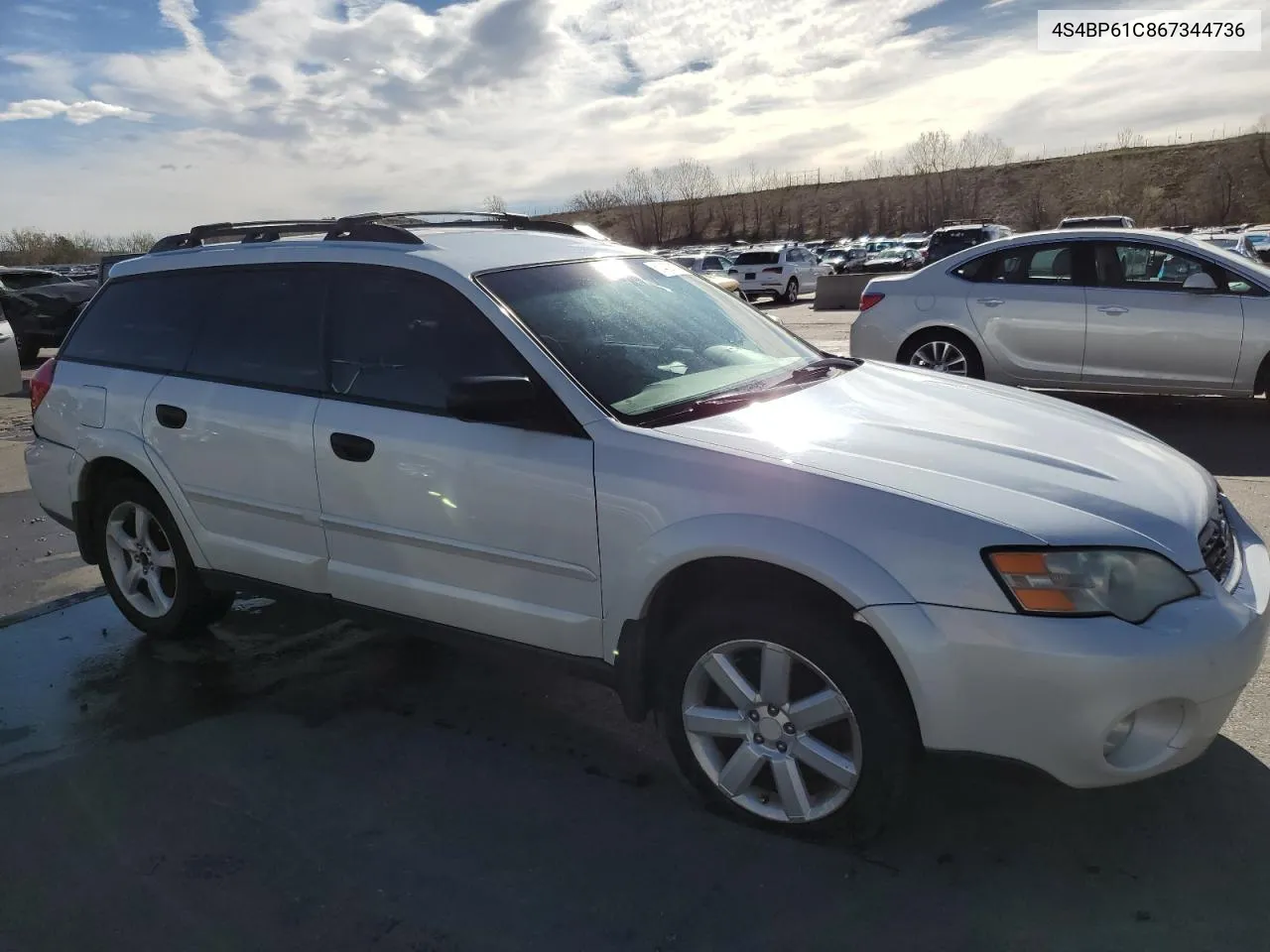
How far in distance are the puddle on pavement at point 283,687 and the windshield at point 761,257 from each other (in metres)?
26.7

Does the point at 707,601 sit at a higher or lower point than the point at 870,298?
lower

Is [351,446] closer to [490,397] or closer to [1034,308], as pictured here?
[490,397]

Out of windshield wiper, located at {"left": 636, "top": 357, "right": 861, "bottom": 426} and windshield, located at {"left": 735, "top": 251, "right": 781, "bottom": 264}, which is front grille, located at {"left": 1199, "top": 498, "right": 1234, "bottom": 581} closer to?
windshield wiper, located at {"left": 636, "top": 357, "right": 861, "bottom": 426}

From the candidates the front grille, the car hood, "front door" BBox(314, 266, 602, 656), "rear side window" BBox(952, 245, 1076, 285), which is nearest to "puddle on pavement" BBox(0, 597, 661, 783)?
"front door" BBox(314, 266, 602, 656)

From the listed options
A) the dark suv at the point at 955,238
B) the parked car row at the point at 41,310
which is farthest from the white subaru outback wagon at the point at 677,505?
the dark suv at the point at 955,238

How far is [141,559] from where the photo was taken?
468cm

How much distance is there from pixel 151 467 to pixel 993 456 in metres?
3.40

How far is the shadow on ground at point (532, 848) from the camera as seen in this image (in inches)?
102

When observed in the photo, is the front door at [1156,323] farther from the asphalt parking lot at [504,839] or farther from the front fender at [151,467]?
the front fender at [151,467]

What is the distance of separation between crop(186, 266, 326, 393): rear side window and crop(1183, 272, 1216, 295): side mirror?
23.4 ft

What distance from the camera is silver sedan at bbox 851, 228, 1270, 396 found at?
8.08 m

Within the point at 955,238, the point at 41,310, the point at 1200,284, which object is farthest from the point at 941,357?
the point at 955,238

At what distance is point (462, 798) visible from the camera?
3.26 m

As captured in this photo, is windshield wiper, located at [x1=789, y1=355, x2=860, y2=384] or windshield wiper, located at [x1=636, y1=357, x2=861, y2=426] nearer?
windshield wiper, located at [x1=636, y1=357, x2=861, y2=426]
